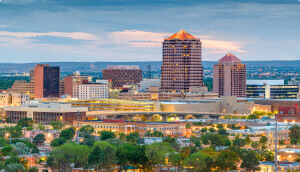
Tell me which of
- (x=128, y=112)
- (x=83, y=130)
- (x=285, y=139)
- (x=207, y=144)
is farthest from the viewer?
(x=128, y=112)

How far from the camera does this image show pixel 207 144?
116 meters

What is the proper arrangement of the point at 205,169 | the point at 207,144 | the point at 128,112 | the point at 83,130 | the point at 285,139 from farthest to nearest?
the point at 128,112 < the point at 83,130 < the point at 285,139 < the point at 207,144 < the point at 205,169

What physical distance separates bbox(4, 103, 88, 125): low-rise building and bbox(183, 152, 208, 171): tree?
252 ft

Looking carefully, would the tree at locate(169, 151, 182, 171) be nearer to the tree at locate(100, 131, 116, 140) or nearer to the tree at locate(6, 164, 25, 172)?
the tree at locate(6, 164, 25, 172)

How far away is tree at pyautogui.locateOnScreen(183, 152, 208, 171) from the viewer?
89500 mm

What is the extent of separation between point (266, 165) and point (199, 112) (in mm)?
101985

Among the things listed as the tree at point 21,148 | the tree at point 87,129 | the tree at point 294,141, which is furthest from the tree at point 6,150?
the tree at point 294,141

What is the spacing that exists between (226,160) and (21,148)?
28.8 m

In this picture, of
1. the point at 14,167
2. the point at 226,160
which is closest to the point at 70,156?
the point at 14,167

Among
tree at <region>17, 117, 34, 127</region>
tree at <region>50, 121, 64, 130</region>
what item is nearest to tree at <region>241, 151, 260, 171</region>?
tree at <region>50, 121, 64, 130</region>

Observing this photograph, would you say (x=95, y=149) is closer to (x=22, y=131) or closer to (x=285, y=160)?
(x=285, y=160)

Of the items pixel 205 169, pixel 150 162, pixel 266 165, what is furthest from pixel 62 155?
pixel 266 165

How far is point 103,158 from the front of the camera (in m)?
90.8

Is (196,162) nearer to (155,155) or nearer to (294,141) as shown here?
(155,155)
